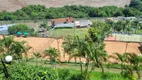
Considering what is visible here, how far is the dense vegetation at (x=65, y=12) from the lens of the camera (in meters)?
32.5

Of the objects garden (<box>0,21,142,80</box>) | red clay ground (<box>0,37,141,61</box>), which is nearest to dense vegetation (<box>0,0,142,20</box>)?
red clay ground (<box>0,37,141,61</box>)

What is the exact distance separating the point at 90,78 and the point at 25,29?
14422 millimetres

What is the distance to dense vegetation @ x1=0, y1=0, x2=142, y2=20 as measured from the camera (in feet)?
107

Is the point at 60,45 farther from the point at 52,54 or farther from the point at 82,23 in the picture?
the point at 82,23

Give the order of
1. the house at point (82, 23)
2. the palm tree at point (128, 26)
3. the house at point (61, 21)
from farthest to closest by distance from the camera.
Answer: the house at point (61, 21)
the house at point (82, 23)
the palm tree at point (128, 26)

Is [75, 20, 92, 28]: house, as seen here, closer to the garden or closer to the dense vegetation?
the dense vegetation

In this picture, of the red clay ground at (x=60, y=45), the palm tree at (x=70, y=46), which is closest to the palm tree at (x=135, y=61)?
the palm tree at (x=70, y=46)

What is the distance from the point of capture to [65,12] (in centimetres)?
3428

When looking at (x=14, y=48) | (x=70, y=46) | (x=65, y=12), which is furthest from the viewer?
(x=65, y=12)

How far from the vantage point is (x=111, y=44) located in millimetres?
20469

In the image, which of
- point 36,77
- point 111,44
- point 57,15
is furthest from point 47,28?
point 36,77

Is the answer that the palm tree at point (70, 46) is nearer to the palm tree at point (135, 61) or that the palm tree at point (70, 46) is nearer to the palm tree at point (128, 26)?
the palm tree at point (135, 61)

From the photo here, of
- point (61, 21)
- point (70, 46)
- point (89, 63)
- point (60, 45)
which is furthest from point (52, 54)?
point (61, 21)

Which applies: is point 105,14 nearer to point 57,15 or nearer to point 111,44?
point 57,15
